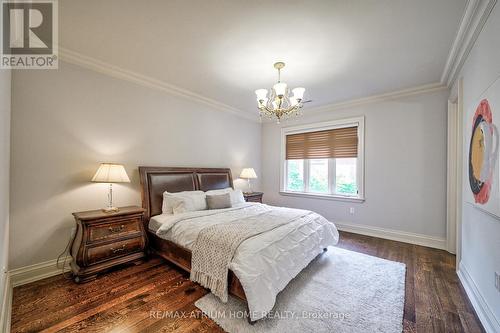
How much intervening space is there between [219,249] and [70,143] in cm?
229

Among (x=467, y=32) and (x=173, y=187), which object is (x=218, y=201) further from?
(x=467, y=32)

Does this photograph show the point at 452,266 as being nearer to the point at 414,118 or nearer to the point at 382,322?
the point at 382,322

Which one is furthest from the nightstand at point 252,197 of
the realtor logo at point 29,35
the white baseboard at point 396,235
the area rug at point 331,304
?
the realtor logo at point 29,35

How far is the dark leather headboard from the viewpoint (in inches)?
122

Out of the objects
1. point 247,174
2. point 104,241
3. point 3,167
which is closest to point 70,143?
point 3,167

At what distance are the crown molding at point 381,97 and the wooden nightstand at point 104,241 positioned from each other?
3954 mm

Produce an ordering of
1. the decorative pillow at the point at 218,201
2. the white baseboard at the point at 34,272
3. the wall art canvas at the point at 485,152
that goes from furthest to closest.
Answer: the decorative pillow at the point at 218,201 < the white baseboard at the point at 34,272 < the wall art canvas at the point at 485,152

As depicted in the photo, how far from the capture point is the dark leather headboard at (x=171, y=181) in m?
3.11

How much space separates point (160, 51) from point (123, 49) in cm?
43

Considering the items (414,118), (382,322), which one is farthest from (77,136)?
(414,118)

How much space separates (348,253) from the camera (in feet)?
10.0

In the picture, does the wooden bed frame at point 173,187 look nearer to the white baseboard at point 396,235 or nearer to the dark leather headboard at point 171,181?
the dark leather headboard at point 171,181

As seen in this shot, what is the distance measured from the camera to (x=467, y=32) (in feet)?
6.64

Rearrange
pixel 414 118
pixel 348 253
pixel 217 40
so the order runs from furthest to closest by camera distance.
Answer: pixel 414 118 < pixel 348 253 < pixel 217 40
